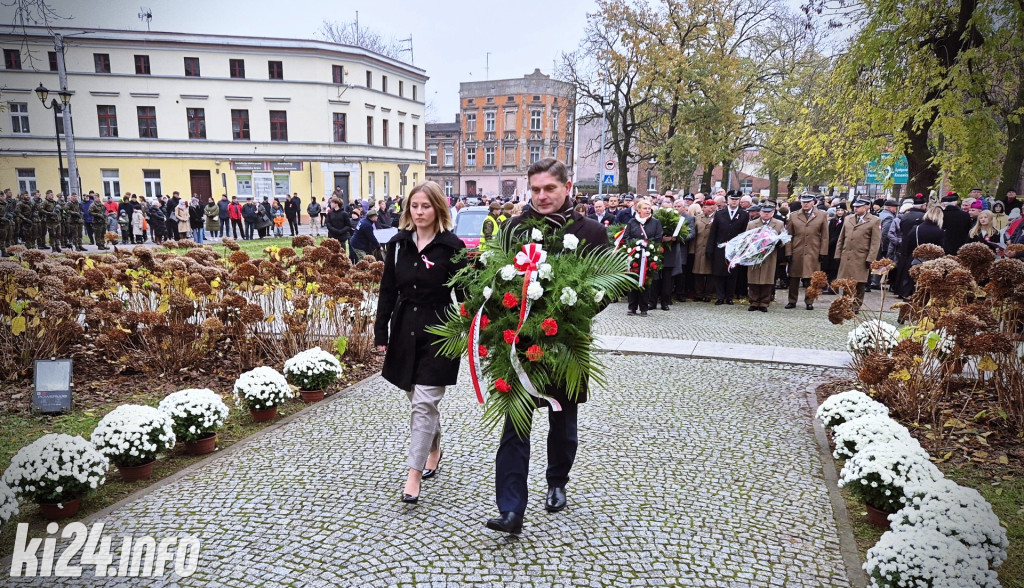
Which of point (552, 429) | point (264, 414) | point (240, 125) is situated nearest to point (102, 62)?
point (264, 414)

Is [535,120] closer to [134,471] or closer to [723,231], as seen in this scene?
[723,231]

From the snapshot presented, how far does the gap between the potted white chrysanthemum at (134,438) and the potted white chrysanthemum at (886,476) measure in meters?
4.84

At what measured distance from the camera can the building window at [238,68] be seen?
105 feet

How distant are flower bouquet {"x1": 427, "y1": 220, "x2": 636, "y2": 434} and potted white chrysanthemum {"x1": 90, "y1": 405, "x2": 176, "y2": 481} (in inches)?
99.1

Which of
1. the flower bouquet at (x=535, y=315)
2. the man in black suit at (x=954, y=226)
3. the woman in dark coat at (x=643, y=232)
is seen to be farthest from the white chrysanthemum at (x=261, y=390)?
the man in black suit at (x=954, y=226)

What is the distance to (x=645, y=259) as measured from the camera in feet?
39.0

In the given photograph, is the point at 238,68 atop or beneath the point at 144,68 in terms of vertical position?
atop

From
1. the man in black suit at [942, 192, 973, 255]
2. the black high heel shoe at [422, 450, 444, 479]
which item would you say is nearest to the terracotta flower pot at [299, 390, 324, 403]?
the black high heel shoe at [422, 450, 444, 479]

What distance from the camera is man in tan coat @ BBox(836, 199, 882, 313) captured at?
1185 cm

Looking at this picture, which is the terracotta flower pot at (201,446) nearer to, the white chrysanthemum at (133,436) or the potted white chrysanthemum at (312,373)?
the white chrysanthemum at (133,436)

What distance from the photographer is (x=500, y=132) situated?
7219 cm

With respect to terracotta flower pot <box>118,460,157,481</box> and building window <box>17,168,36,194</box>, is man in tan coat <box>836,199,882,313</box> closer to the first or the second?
terracotta flower pot <box>118,460,157,481</box>

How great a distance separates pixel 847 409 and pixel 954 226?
8.89 metres

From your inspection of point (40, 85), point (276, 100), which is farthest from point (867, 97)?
point (276, 100)
